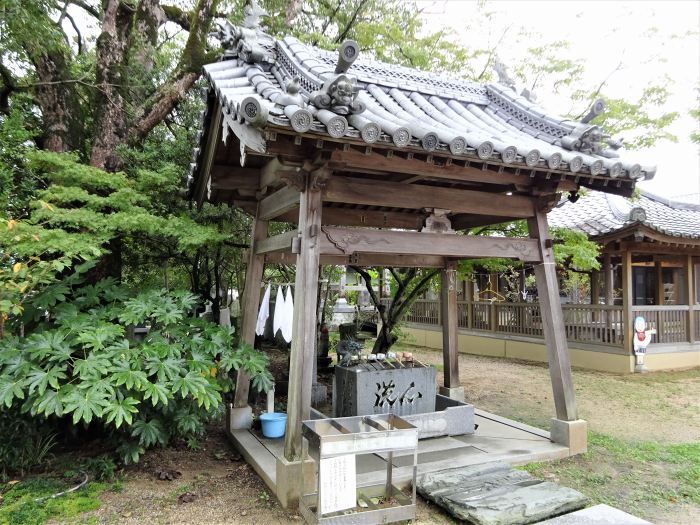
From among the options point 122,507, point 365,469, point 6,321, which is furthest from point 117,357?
point 365,469

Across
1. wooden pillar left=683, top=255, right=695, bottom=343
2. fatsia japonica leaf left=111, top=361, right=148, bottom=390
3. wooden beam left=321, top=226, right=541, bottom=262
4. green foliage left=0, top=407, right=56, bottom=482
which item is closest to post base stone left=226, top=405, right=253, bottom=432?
green foliage left=0, top=407, right=56, bottom=482

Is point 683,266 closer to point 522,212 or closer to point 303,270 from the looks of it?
point 522,212

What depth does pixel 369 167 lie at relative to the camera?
5.04m

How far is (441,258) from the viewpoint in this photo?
27.8 feet

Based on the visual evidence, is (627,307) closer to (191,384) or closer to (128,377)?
(191,384)

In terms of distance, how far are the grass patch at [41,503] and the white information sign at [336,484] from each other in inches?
92.1

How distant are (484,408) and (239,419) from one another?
15.1 ft

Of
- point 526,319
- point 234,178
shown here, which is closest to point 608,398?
point 526,319

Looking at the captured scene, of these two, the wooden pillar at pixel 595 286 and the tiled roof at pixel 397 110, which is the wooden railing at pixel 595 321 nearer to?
the wooden pillar at pixel 595 286

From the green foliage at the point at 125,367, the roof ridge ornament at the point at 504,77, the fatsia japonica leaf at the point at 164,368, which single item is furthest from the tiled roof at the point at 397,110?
the fatsia japonica leaf at the point at 164,368

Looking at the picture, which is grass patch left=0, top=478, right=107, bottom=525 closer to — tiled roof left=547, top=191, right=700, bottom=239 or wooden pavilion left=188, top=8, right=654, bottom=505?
wooden pavilion left=188, top=8, right=654, bottom=505

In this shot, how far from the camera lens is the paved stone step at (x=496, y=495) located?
4.26 meters

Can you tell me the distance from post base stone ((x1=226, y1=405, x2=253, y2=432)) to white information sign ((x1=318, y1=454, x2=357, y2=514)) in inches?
116

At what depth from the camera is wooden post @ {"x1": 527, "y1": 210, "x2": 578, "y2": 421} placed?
6055 millimetres
